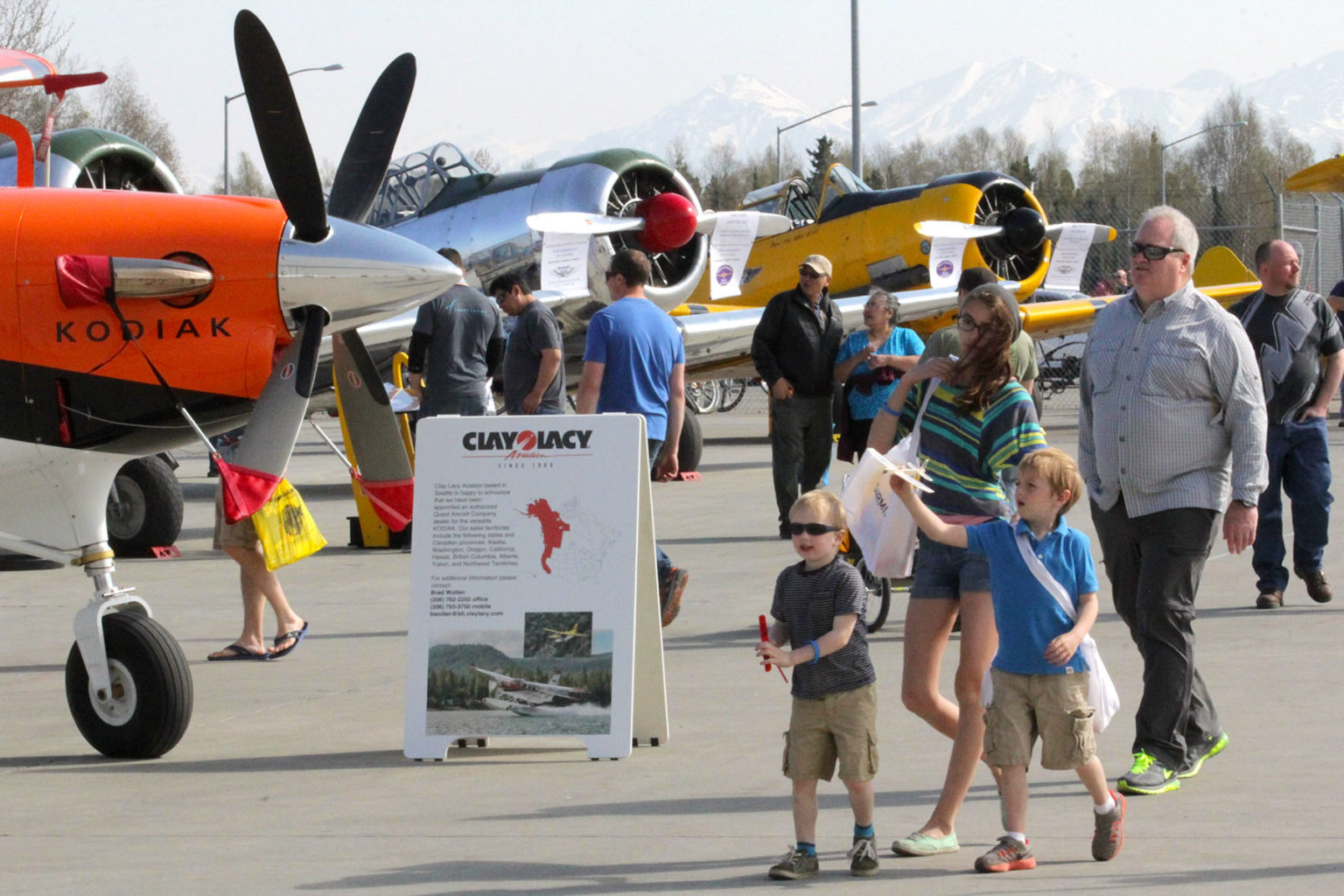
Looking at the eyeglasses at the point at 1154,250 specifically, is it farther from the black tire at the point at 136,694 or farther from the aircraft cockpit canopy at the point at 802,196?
the aircraft cockpit canopy at the point at 802,196

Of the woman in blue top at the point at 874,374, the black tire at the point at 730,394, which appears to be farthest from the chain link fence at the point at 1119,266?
the woman in blue top at the point at 874,374

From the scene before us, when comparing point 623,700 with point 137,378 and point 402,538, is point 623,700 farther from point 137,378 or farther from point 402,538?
point 402,538

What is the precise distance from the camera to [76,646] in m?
5.85

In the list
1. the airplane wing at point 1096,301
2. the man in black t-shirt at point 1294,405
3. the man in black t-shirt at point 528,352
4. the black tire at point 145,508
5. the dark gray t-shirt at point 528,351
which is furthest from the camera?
the airplane wing at point 1096,301

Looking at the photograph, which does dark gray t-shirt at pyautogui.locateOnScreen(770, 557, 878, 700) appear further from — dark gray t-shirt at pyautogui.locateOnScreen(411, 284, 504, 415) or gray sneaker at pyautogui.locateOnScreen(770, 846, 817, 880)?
dark gray t-shirt at pyautogui.locateOnScreen(411, 284, 504, 415)

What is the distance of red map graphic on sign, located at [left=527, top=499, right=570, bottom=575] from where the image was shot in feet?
19.1

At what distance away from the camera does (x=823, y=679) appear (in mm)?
4324

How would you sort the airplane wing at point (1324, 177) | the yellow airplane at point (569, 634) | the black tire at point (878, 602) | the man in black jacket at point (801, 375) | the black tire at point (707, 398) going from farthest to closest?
the black tire at point (707, 398)
the airplane wing at point (1324, 177)
the man in black jacket at point (801, 375)
the black tire at point (878, 602)
the yellow airplane at point (569, 634)

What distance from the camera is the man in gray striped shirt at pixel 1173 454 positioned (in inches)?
198

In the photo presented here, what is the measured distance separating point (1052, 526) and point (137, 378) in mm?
3273

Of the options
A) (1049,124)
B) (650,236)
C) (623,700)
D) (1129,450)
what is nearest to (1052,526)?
(1129,450)

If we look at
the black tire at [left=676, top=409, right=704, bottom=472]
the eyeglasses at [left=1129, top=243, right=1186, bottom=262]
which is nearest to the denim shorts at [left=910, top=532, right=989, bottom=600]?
the eyeglasses at [left=1129, top=243, right=1186, bottom=262]

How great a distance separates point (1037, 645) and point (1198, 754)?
3.87 ft

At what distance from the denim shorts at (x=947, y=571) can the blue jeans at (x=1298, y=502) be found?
14.3ft
